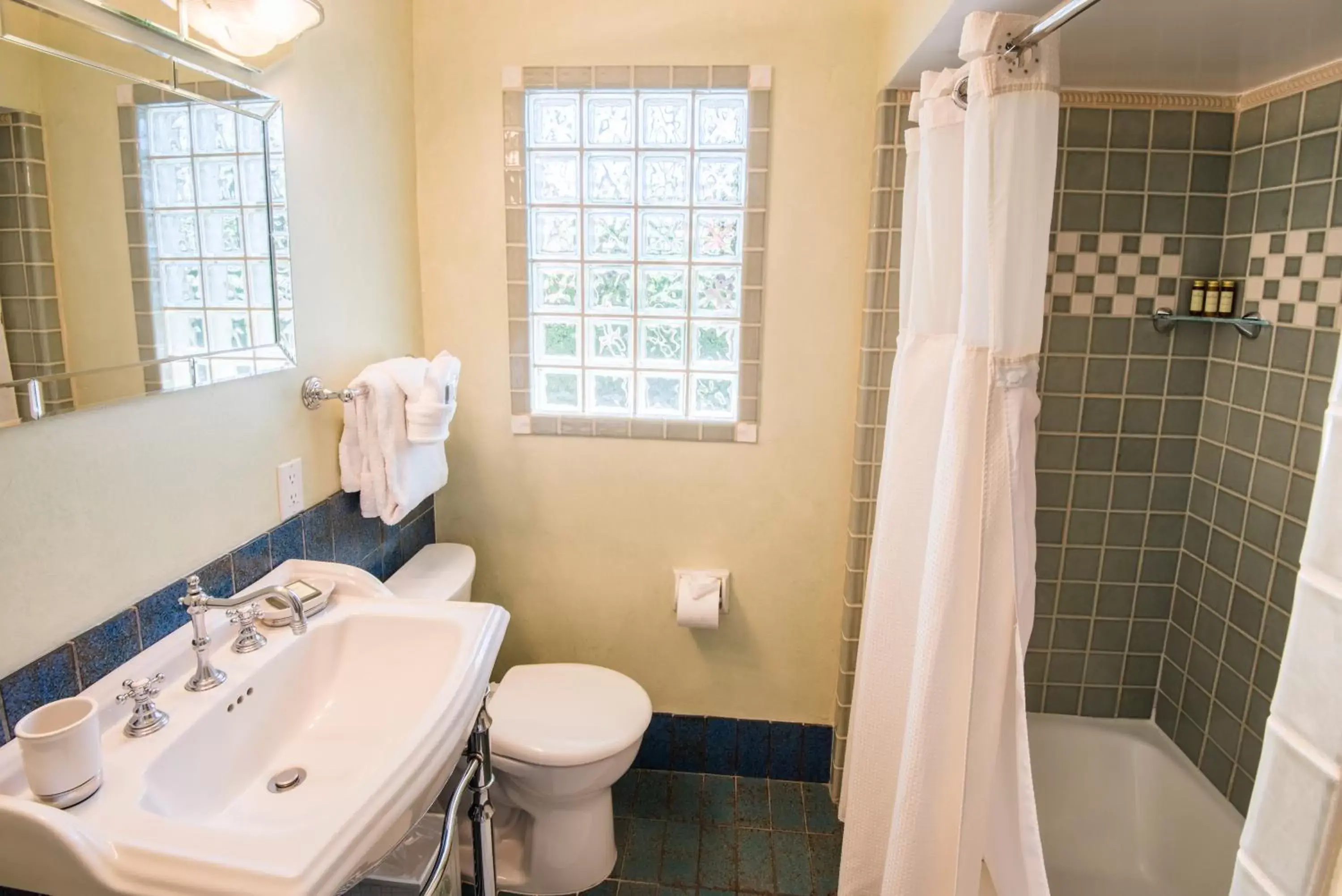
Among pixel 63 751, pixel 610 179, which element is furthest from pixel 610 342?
pixel 63 751

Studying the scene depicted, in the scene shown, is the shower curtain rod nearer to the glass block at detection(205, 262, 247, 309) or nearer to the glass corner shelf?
the glass corner shelf

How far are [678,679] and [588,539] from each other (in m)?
0.54

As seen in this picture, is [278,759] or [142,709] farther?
[278,759]

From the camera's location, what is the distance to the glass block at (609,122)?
2.23 meters

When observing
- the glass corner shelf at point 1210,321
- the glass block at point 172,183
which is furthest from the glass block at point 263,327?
the glass corner shelf at point 1210,321

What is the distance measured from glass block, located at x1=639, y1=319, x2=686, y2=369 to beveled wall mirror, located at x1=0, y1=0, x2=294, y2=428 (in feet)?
3.40

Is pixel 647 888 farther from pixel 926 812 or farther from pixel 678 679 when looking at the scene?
pixel 926 812

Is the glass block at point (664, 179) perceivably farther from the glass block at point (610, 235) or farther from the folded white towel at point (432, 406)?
the folded white towel at point (432, 406)

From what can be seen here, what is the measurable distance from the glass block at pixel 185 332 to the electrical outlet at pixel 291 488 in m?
0.34

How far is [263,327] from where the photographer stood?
5.21ft

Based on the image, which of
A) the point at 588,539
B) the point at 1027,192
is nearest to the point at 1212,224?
the point at 1027,192

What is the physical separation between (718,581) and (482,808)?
0.98 m

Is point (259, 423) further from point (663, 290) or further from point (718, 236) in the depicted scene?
point (718, 236)

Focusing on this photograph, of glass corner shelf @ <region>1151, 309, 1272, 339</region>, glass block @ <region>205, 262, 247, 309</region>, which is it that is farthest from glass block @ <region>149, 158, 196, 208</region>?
glass corner shelf @ <region>1151, 309, 1272, 339</region>
